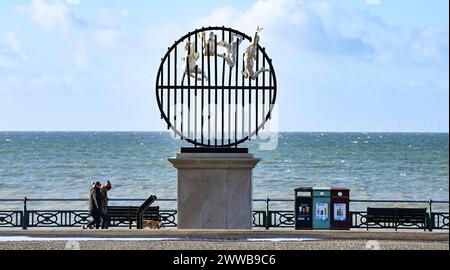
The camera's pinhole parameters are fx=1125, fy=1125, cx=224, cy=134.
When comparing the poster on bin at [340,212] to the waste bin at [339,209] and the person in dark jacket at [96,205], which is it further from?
the person in dark jacket at [96,205]

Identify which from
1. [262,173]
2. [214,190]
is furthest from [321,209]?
[262,173]

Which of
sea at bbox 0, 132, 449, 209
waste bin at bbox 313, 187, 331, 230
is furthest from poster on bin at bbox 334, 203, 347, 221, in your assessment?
sea at bbox 0, 132, 449, 209

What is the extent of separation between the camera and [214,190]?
2697 cm

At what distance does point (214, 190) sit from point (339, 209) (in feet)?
10.3

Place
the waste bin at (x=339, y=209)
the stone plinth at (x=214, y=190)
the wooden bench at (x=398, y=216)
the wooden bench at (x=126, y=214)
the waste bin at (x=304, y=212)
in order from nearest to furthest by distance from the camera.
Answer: the stone plinth at (x=214, y=190) < the waste bin at (x=339, y=209) < the waste bin at (x=304, y=212) < the wooden bench at (x=126, y=214) < the wooden bench at (x=398, y=216)

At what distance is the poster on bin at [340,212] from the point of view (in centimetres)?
A: 2756

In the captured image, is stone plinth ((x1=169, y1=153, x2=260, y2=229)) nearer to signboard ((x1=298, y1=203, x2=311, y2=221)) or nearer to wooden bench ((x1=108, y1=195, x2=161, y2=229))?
signboard ((x1=298, y1=203, x2=311, y2=221))

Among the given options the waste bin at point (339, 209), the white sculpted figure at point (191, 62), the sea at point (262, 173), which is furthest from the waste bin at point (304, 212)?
the sea at point (262, 173)

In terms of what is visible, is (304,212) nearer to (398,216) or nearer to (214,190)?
(214,190)

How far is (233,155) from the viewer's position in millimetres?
26859

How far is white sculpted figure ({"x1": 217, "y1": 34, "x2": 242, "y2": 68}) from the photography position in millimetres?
27594

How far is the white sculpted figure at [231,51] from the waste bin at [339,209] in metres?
4.04
